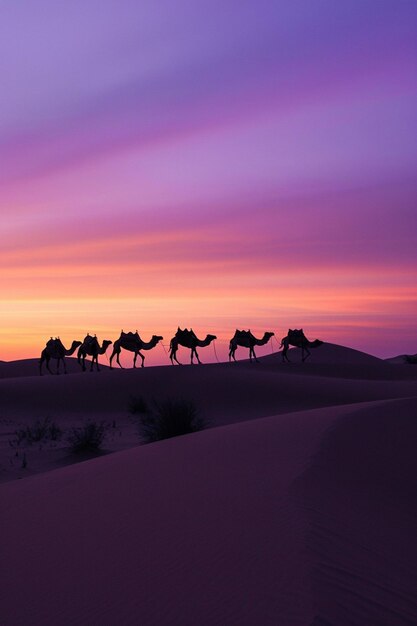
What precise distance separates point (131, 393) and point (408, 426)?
21010 millimetres

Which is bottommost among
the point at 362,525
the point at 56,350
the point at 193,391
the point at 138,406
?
the point at 362,525

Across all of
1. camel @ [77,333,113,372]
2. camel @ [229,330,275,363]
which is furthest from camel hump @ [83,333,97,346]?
camel @ [229,330,275,363]

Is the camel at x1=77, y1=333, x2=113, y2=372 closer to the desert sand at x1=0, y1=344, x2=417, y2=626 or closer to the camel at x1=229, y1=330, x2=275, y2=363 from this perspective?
the camel at x1=229, y1=330, x2=275, y2=363

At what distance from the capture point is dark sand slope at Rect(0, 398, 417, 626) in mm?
4496

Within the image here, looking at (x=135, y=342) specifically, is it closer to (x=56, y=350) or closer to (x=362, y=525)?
(x=56, y=350)

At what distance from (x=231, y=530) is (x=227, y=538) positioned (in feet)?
0.66

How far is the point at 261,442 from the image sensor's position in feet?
34.2

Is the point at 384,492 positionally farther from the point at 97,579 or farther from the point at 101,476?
the point at 101,476

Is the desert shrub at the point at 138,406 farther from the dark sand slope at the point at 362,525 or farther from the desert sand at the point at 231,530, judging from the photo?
the dark sand slope at the point at 362,525

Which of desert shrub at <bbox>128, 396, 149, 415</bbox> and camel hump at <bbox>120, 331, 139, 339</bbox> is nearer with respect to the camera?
desert shrub at <bbox>128, 396, 149, 415</bbox>

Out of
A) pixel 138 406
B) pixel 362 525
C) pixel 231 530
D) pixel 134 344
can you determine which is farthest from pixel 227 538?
pixel 134 344

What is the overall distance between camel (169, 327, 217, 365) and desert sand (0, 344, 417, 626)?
2808cm

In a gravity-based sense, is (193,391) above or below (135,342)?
below

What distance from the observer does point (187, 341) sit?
41500 millimetres
